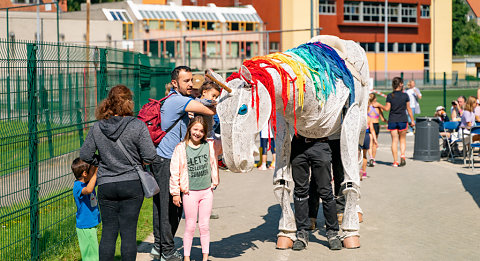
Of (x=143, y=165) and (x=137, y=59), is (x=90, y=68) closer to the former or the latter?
(x=143, y=165)

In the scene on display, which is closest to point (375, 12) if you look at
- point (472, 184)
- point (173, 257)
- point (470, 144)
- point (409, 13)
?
point (409, 13)

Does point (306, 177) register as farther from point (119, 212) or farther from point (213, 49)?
point (213, 49)

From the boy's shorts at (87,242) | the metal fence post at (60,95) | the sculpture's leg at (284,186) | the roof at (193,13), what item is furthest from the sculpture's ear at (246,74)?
the roof at (193,13)

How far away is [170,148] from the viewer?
721 cm

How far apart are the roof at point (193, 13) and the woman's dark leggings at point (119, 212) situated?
5437cm

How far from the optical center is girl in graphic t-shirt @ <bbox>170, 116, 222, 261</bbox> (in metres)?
6.90

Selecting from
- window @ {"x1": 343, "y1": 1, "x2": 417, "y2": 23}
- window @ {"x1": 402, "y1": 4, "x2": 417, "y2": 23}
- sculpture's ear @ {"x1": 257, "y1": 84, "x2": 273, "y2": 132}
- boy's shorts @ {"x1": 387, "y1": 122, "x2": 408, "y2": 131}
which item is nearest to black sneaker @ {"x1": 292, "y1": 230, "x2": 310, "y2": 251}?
sculpture's ear @ {"x1": 257, "y1": 84, "x2": 273, "y2": 132}

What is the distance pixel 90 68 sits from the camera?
909cm

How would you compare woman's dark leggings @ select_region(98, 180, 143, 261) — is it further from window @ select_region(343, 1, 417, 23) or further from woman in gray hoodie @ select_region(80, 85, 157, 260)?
window @ select_region(343, 1, 417, 23)

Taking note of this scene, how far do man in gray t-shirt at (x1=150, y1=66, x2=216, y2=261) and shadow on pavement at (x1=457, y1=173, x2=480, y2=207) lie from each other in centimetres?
533

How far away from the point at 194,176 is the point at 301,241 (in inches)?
65.0

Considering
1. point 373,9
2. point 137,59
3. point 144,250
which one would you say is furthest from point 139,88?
point 373,9

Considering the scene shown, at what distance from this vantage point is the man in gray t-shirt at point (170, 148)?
7.09 m

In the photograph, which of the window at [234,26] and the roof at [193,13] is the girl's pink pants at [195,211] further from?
the window at [234,26]
